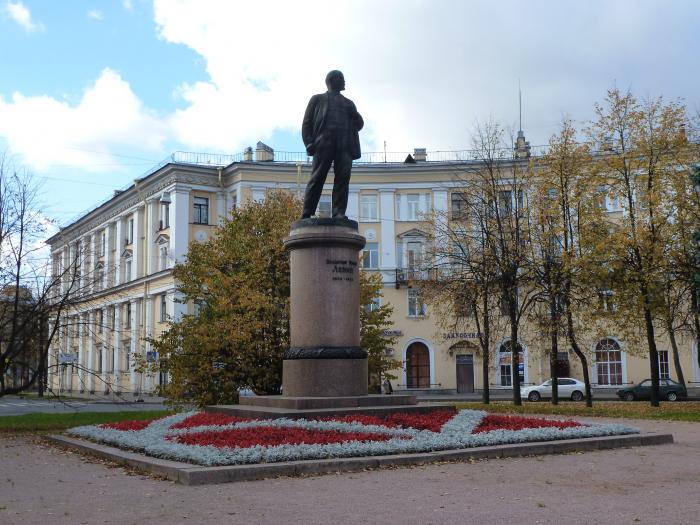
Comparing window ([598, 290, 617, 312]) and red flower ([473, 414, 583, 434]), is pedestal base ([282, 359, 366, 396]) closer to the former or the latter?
red flower ([473, 414, 583, 434])

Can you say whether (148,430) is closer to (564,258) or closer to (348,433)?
(348,433)

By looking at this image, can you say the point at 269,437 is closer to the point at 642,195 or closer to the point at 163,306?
the point at 642,195

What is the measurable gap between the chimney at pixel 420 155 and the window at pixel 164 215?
15.7 m

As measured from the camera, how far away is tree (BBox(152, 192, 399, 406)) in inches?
776

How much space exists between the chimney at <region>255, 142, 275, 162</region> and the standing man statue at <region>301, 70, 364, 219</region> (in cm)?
3614

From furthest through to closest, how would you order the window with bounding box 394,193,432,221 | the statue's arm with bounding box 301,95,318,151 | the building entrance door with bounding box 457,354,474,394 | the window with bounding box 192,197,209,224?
the window with bounding box 192,197,209,224 → the window with bounding box 394,193,432,221 → the building entrance door with bounding box 457,354,474,394 → the statue's arm with bounding box 301,95,318,151

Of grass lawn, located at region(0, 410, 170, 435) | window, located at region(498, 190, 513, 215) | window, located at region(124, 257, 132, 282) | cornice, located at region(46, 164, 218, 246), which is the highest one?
cornice, located at region(46, 164, 218, 246)

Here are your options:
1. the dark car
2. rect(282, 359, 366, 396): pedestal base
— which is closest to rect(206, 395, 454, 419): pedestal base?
rect(282, 359, 366, 396): pedestal base

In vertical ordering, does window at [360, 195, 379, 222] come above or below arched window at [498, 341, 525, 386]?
above

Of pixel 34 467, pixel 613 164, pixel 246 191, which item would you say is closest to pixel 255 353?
pixel 34 467

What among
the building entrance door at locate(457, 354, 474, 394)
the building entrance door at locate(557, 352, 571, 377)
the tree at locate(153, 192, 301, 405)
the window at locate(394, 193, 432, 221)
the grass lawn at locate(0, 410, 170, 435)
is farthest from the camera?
the window at locate(394, 193, 432, 221)

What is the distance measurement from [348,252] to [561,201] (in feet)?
51.6

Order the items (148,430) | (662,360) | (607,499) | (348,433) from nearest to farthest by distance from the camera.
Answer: (607,499)
(348,433)
(148,430)
(662,360)

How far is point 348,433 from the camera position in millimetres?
11586
